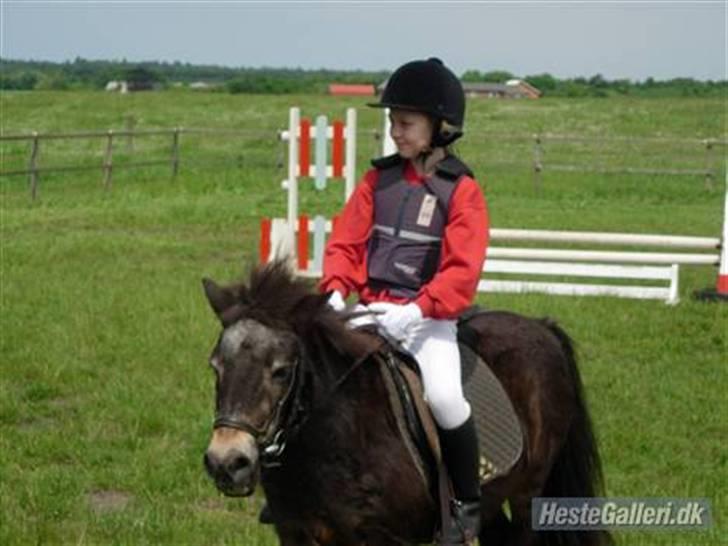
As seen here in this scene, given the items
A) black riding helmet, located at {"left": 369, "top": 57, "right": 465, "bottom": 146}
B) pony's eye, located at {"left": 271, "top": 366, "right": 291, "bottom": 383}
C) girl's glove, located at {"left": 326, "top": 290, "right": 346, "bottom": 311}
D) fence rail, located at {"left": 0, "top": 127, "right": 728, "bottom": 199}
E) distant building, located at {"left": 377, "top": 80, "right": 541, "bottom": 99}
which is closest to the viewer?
pony's eye, located at {"left": 271, "top": 366, "right": 291, "bottom": 383}

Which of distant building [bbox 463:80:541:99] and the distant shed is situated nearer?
distant building [bbox 463:80:541:99]

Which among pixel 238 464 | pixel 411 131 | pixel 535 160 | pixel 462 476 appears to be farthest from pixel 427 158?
pixel 535 160

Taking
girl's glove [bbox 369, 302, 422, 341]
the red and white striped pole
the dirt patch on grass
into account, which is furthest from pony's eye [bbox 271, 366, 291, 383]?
the red and white striped pole

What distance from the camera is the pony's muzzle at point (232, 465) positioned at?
2.93m

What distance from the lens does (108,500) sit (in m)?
5.75

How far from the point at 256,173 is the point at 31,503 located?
2088 centimetres

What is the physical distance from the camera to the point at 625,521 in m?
5.23

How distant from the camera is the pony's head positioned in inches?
Result: 116

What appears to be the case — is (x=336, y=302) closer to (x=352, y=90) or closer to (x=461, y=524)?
(x=461, y=524)

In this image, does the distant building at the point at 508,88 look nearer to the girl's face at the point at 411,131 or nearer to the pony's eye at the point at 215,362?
the girl's face at the point at 411,131

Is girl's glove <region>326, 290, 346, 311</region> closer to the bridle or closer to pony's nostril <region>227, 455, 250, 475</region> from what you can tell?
the bridle

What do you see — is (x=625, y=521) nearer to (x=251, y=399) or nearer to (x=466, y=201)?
(x=466, y=201)

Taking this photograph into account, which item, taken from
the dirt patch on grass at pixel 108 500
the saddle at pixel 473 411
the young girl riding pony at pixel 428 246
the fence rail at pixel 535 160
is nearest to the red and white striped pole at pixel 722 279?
the dirt patch on grass at pixel 108 500

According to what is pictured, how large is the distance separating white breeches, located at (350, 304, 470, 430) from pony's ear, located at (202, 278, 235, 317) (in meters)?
0.49
